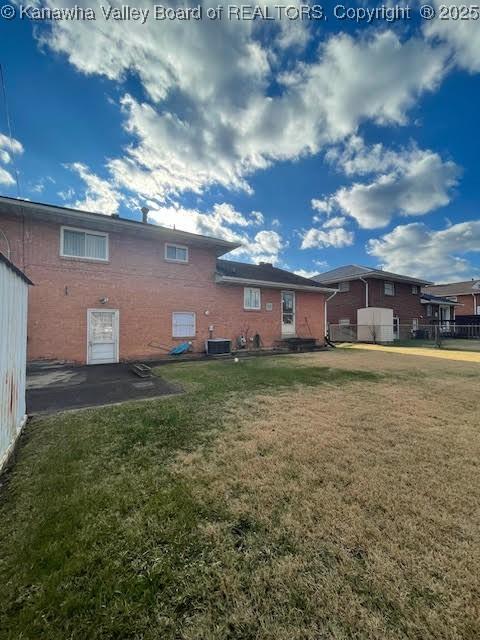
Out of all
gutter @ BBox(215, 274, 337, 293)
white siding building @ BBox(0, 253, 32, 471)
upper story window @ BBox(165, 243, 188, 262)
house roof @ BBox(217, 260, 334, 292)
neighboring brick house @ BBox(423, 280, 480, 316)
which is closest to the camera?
white siding building @ BBox(0, 253, 32, 471)

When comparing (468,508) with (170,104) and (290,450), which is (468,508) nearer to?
(290,450)

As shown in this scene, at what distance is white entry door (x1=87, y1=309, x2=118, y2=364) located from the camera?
10211 millimetres

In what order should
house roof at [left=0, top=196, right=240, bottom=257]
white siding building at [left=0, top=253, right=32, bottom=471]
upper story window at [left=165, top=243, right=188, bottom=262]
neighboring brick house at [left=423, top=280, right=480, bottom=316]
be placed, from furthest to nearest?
neighboring brick house at [left=423, top=280, right=480, bottom=316]
upper story window at [left=165, top=243, right=188, bottom=262]
house roof at [left=0, top=196, right=240, bottom=257]
white siding building at [left=0, top=253, right=32, bottom=471]

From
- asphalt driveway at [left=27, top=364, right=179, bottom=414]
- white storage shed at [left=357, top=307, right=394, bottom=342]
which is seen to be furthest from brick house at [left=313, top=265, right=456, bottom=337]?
asphalt driveway at [left=27, top=364, right=179, bottom=414]

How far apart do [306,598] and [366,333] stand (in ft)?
68.9

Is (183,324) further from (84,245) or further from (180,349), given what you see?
(84,245)

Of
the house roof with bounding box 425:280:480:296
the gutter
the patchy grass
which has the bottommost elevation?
the patchy grass

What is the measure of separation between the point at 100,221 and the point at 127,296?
3.11 m

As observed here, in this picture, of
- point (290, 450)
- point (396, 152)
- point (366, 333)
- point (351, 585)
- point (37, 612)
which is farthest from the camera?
point (366, 333)

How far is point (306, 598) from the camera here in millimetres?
1468

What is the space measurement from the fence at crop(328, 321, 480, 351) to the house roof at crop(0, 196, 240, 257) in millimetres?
13234

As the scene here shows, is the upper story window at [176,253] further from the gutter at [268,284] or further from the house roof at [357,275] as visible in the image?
the house roof at [357,275]

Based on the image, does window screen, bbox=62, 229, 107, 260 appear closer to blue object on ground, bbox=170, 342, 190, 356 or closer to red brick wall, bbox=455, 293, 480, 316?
blue object on ground, bbox=170, 342, 190, 356

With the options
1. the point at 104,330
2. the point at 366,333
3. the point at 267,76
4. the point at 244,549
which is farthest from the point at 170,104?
the point at 366,333
